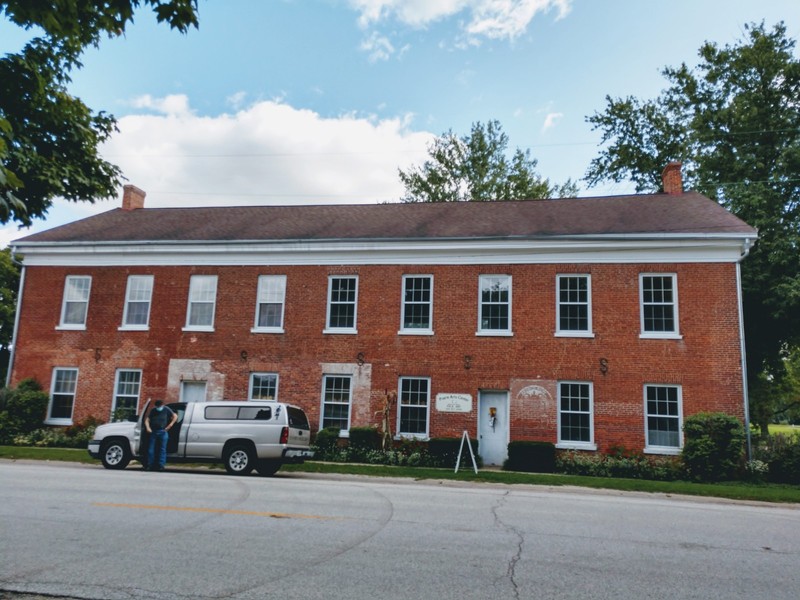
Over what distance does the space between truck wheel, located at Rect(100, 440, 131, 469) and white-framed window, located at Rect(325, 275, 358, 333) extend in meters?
7.99

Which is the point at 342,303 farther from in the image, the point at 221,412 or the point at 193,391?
the point at 221,412

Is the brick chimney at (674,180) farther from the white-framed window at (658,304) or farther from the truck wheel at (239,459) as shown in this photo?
the truck wheel at (239,459)

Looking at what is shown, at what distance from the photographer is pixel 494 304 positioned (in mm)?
20844

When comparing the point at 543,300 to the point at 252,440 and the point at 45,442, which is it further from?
the point at 45,442

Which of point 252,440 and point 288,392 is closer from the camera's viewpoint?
point 252,440

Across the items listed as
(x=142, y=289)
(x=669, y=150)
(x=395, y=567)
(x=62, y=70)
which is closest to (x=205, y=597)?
(x=395, y=567)

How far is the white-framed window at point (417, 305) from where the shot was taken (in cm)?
2125

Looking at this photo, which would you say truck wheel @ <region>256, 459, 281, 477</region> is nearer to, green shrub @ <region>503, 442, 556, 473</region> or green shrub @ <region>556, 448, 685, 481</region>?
green shrub @ <region>503, 442, 556, 473</region>

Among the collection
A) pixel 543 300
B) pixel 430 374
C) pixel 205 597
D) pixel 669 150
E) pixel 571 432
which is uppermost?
pixel 669 150

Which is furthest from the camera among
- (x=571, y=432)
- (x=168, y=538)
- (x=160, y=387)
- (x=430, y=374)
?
(x=160, y=387)

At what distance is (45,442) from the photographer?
21484 mm

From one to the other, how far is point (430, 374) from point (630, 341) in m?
6.48

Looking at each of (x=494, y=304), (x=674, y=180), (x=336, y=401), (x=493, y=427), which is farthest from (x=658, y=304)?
(x=336, y=401)

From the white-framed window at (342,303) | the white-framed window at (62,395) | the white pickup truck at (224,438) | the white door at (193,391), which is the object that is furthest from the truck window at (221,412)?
the white-framed window at (62,395)
